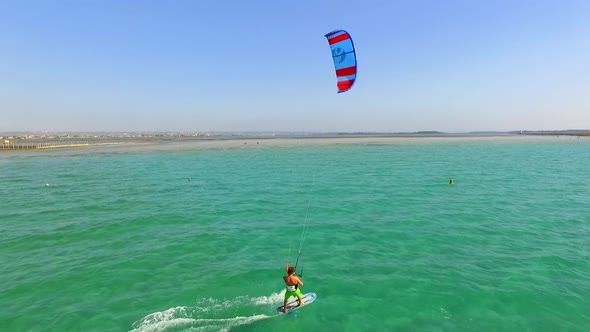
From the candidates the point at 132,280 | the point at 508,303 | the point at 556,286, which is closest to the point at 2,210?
the point at 132,280

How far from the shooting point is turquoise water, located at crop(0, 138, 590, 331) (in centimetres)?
951

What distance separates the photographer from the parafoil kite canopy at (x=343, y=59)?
15186mm

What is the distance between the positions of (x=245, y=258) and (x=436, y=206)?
1378cm

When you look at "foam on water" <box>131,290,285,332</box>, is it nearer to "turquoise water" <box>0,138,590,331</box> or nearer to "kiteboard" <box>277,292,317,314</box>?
"turquoise water" <box>0,138,590,331</box>

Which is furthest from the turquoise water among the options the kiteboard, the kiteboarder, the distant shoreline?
the distant shoreline

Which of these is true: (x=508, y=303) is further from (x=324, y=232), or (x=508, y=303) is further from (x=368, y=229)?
(x=324, y=232)

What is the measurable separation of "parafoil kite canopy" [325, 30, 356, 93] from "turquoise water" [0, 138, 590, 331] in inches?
303

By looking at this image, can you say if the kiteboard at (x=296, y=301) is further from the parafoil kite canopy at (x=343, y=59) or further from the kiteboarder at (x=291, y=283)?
the parafoil kite canopy at (x=343, y=59)

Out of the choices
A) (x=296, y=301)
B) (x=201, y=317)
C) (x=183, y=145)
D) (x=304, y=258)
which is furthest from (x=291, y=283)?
(x=183, y=145)

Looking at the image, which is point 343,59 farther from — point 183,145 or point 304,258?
point 183,145

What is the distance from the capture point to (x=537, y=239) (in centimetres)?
1488

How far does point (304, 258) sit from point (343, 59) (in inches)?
382

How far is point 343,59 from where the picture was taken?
1546 centimetres

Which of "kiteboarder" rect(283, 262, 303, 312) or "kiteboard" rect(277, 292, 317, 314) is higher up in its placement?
"kiteboarder" rect(283, 262, 303, 312)
